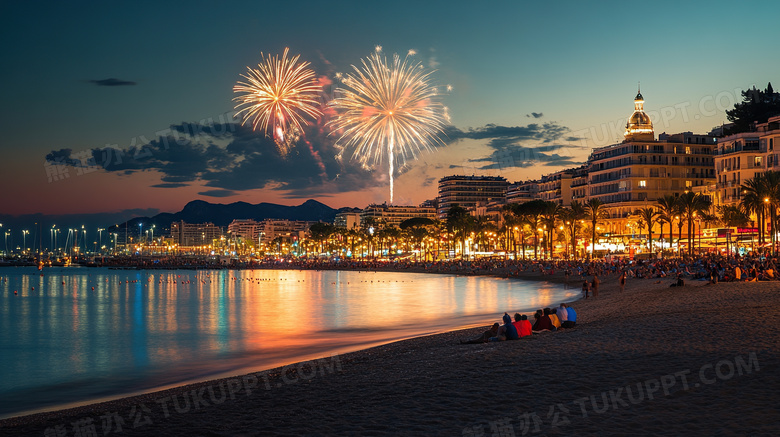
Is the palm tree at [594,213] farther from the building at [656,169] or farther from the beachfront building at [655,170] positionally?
the building at [656,169]

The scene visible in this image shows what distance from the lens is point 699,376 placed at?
11.8 meters

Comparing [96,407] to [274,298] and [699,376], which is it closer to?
[699,376]

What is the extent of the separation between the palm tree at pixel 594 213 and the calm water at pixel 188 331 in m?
37.2

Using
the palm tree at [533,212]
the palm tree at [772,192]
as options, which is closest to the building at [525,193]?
the palm tree at [533,212]

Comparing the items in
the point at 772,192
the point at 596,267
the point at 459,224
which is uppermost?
the point at 772,192

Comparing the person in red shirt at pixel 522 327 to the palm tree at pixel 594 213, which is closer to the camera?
the person in red shirt at pixel 522 327

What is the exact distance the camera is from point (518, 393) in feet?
38.9

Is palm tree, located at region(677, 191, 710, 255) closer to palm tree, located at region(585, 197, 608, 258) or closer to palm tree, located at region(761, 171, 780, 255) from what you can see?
palm tree, located at region(761, 171, 780, 255)

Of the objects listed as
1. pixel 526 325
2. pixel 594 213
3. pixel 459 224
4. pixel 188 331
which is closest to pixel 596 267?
pixel 594 213

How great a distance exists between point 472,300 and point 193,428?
41593mm

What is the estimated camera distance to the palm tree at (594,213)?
9300cm

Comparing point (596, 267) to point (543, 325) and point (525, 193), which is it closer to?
point (543, 325)

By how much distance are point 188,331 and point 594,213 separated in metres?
71.0

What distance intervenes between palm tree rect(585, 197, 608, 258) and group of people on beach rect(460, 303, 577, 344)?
72.1 m
